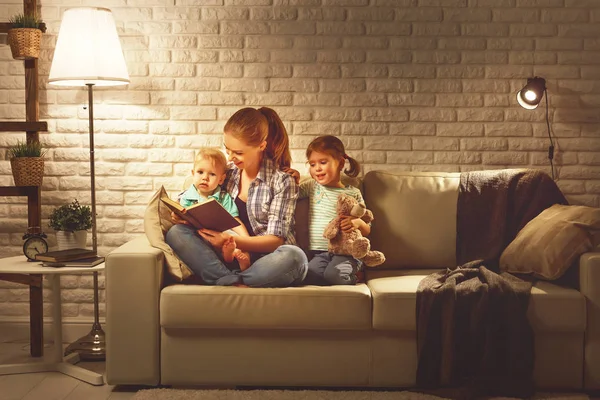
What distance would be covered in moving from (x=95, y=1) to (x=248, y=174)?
1.30 metres

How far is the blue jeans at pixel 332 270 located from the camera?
302 centimetres

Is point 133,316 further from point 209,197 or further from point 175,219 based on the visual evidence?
point 209,197

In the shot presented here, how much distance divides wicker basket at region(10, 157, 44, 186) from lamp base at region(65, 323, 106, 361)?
0.77 meters

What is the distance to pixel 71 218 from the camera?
3.40 metres

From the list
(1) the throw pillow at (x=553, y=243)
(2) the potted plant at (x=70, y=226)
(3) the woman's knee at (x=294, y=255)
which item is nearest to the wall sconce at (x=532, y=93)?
(1) the throw pillow at (x=553, y=243)

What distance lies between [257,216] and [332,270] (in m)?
0.43

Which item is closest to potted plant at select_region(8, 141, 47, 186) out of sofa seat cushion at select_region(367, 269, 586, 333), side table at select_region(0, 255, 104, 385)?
side table at select_region(0, 255, 104, 385)

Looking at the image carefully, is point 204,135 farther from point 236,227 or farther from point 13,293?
point 13,293

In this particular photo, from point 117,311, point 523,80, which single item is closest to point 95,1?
point 117,311

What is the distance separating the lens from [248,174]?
3.32 metres

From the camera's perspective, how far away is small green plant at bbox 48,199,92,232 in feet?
11.1

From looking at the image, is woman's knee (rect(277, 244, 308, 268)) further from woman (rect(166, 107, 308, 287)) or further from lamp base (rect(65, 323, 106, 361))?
lamp base (rect(65, 323, 106, 361))

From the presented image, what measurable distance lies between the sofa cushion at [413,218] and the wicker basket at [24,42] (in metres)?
1.74

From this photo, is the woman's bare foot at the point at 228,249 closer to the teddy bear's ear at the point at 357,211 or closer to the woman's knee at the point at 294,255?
the woman's knee at the point at 294,255
